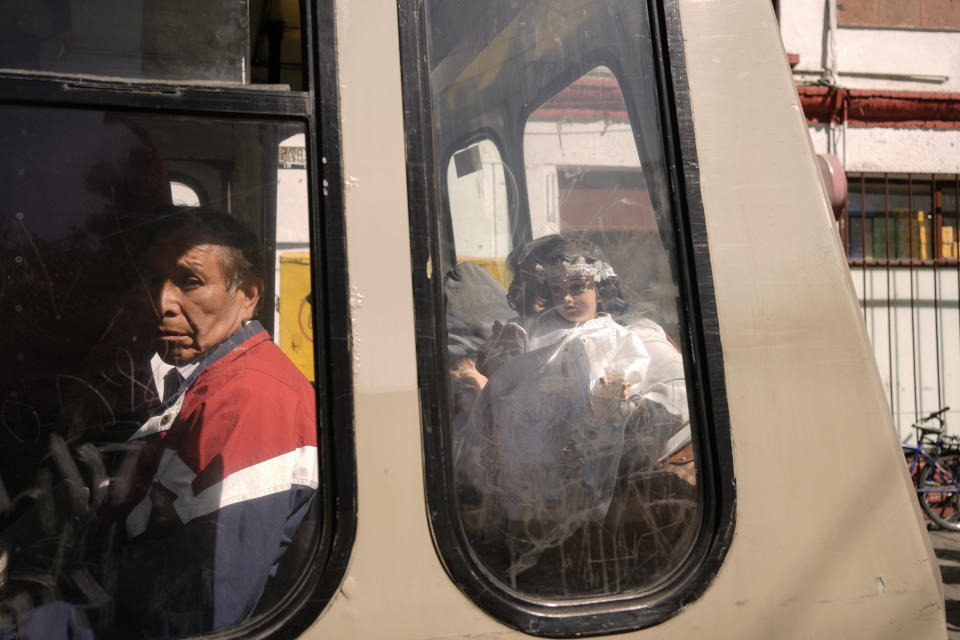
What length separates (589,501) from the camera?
1140mm

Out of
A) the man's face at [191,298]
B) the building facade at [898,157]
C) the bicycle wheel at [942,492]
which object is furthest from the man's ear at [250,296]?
the building facade at [898,157]

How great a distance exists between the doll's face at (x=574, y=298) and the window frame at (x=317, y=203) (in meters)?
0.32

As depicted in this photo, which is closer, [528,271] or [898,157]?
[528,271]

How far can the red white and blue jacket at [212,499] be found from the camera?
1.03m

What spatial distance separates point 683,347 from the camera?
120 centimetres

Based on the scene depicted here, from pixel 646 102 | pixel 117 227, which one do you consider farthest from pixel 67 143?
pixel 646 102

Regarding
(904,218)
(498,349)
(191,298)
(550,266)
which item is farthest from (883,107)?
(191,298)

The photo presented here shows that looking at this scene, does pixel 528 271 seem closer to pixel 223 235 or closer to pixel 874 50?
pixel 223 235

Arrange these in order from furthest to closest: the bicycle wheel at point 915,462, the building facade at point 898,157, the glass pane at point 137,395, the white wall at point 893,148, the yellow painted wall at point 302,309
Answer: the white wall at point 893,148 < the building facade at point 898,157 < the bicycle wheel at point 915,462 < the yellow painted wall at point 302,309 < the glass pane at point 137,395

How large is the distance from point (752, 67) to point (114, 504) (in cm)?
117

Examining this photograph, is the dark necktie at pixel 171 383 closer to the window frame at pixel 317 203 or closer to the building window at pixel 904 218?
the window frame at pixel 317 203

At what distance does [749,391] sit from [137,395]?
2.90 ft

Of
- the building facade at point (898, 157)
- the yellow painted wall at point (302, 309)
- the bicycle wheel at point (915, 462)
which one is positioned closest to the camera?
the yellow painted wall at point (302, 309)

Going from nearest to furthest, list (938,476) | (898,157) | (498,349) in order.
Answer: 1. (498,349)
2. (938,476)
3. (898,157)
